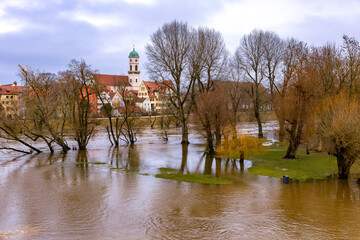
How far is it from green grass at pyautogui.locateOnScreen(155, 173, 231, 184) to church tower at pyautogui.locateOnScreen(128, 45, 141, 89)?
114469 millimetres

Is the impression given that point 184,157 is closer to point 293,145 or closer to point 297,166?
point 293,145

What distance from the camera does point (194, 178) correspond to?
20.9m

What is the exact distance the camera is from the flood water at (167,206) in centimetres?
1230

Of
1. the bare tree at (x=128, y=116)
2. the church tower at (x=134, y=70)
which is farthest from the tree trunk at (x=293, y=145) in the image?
the church tower at (x=134, y=70)

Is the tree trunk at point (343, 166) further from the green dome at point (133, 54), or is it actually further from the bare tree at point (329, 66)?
the green dome at point (133, 54)

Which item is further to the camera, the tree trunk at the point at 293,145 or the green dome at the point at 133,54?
the green dome at the point at 133,54

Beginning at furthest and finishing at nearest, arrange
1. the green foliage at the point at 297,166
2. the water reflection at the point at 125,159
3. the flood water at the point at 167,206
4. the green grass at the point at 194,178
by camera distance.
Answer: the water reflection at the point at 125,159, the green foliage at the point at 297,166, the green grass at the point at 194,178, the flood water at the point at 167,206

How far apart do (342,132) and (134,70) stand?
124 m

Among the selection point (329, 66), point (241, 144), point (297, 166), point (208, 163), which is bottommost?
point (208, 163)

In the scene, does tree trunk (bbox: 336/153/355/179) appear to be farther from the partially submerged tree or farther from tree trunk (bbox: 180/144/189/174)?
tree trunk (bbox: 180/144/189/174)

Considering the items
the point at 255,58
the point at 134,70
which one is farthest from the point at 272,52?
the point at 134,70

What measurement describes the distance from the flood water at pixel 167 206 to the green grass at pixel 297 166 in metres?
1.30

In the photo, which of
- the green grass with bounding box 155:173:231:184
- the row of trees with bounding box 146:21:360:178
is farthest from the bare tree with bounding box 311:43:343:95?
the green grass with bounding box 155:173:231:184

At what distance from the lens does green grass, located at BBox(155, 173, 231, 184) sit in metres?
20.0
